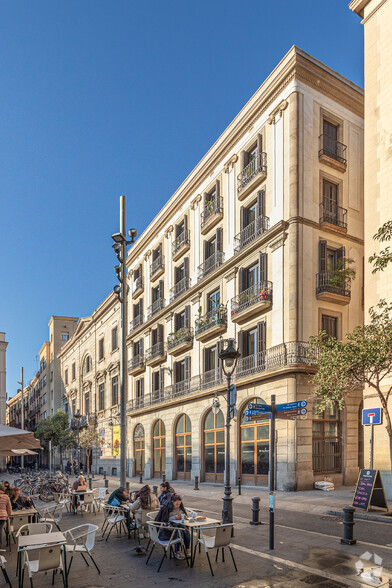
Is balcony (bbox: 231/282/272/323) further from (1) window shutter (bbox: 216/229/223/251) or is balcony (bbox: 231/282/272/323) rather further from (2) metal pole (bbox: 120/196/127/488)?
(2) metal pole (bbox: 120/196/127/488)

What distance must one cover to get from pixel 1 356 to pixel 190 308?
45.6m

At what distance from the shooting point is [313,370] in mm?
21703

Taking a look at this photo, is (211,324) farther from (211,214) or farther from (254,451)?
(254,451)

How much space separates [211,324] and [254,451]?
7.47 meters

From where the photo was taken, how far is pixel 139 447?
3931 cm

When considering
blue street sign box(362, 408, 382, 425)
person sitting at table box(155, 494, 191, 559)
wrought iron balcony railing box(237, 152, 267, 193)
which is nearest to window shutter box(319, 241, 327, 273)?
wrought iron balcony railing box(237, 152, 267, 193)

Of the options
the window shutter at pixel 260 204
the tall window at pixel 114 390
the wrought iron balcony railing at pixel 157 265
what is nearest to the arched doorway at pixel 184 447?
the wrought iron balcony railing at pixel 157 265

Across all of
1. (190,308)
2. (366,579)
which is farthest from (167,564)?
(190,308)

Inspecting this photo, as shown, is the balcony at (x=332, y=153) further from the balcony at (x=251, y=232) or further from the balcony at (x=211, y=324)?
the balcony at (x=211, y=324)

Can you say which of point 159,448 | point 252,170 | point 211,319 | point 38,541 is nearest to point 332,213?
point 252,170

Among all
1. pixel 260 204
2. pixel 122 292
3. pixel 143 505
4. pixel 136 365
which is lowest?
pixel 143 505

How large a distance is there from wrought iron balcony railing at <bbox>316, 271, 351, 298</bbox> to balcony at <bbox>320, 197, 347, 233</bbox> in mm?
2311

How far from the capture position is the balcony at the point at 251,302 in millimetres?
23641

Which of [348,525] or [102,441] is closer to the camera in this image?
[348,525]
